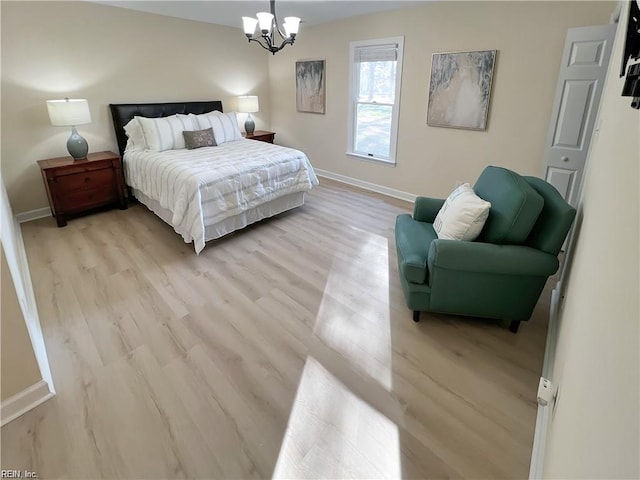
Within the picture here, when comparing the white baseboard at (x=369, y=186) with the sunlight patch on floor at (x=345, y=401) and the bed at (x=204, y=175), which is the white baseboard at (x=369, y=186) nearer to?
the bed at (x=204, y=175)

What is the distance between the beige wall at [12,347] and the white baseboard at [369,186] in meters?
4.00

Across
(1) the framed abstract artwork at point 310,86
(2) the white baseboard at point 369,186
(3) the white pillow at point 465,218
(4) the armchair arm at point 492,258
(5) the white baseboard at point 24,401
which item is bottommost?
(5) the white baseboard at point 24,401

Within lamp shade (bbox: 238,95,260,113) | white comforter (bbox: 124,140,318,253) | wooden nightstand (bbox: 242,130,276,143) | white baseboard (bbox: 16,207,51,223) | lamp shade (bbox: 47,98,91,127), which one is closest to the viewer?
white comforter (bbox: 124,140,318,253)

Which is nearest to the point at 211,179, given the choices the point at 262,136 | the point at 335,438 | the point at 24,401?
the point at 24,401

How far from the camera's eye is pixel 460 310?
84.0 inches

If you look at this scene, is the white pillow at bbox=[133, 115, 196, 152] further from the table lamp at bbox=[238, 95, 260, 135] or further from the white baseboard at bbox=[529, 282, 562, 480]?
the white baseboard at bbox=[529, 282, 562, 480]

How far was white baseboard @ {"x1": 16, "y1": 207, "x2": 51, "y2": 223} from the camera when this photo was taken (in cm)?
379

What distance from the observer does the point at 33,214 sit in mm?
3877

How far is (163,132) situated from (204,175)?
4.73 feet

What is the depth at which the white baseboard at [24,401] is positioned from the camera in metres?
1.59

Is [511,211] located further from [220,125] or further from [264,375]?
[220,125]

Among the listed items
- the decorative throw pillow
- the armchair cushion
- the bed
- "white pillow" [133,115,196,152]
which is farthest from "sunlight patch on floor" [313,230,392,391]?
"white pillow" [133,115,196,152]

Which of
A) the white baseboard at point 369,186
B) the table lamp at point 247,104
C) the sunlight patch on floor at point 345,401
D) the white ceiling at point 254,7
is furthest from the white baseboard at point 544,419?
the table lamp at point 247,104

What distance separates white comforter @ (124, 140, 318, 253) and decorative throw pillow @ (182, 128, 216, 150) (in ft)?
0.36
